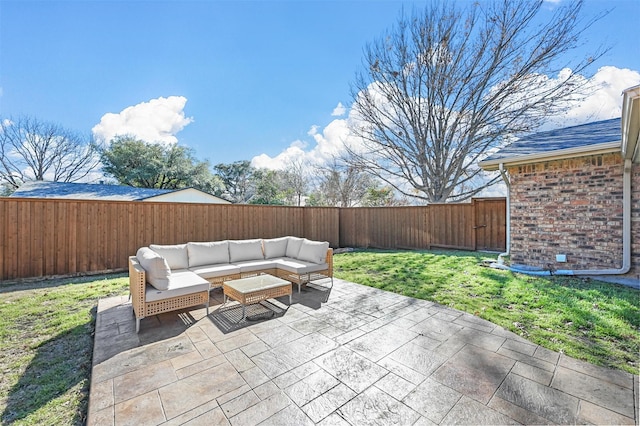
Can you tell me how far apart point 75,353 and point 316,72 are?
9559mm

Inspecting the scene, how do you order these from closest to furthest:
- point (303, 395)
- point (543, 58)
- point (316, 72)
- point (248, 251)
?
point (303, 395), point (248, 251), point (316, 72), point (543, 58)

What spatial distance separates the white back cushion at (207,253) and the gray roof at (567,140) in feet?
19.4

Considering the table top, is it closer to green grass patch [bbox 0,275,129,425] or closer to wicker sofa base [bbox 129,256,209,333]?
wicker sofa base [bbox 129,256,209,333]

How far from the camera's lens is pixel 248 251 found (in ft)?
18.2

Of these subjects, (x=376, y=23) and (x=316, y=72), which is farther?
(x=376, y=23)

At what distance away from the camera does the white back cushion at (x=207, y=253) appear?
4.83 meters

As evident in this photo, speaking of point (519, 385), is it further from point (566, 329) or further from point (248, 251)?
point (248, 251)

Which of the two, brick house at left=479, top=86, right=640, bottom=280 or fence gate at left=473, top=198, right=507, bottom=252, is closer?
brick house at left=479, top=86, right=640, bottom=280

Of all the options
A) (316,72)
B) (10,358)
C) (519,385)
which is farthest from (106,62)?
(519,385)

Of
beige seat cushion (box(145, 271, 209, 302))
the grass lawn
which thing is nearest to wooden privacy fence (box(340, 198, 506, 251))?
the grass lawn

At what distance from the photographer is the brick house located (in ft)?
15.1

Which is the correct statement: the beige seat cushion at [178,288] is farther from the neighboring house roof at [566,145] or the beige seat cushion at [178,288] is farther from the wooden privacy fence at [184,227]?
the neighboring house roof at [566,145]

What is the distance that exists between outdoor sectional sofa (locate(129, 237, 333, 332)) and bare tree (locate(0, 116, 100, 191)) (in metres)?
20.7

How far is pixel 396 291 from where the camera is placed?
4609 mm
